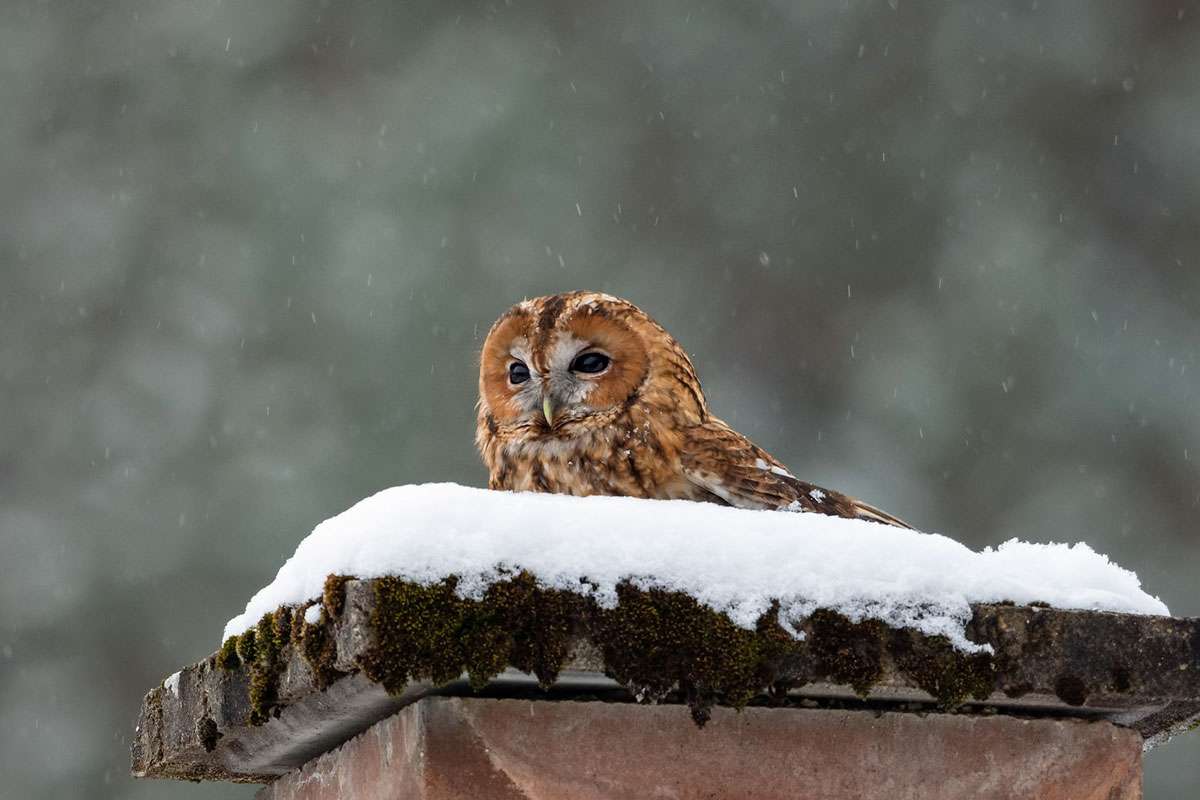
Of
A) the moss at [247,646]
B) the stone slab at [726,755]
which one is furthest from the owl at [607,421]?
the moss at [247,646]

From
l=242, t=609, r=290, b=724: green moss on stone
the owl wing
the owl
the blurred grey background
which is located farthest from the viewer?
the blurred grey background

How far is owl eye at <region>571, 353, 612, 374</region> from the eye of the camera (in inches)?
159

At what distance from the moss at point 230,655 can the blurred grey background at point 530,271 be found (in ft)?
24.9

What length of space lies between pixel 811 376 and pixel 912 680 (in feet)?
27.9

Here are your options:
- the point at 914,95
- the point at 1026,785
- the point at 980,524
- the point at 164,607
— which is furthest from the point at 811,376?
the point at 1026,785

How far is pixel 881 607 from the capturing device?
2.25 meters

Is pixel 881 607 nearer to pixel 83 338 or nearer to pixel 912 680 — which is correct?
pixel 912 680

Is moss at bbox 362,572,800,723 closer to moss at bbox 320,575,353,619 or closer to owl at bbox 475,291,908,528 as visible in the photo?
moss at bbox 320,575,353,619

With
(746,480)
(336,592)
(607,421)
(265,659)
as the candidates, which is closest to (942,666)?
(336,592)

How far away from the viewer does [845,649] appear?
87.6 inches

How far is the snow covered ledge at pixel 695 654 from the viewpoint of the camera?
213cm

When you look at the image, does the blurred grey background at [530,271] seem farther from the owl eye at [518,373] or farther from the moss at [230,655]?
the moss at [230,655]

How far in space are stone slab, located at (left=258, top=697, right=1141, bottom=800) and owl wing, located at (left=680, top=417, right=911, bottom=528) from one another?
1.17 meters

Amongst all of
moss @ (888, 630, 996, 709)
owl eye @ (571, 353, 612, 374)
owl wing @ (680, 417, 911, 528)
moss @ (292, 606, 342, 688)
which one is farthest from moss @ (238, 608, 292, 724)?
owl eye @ (571, 353, 612, 374)
